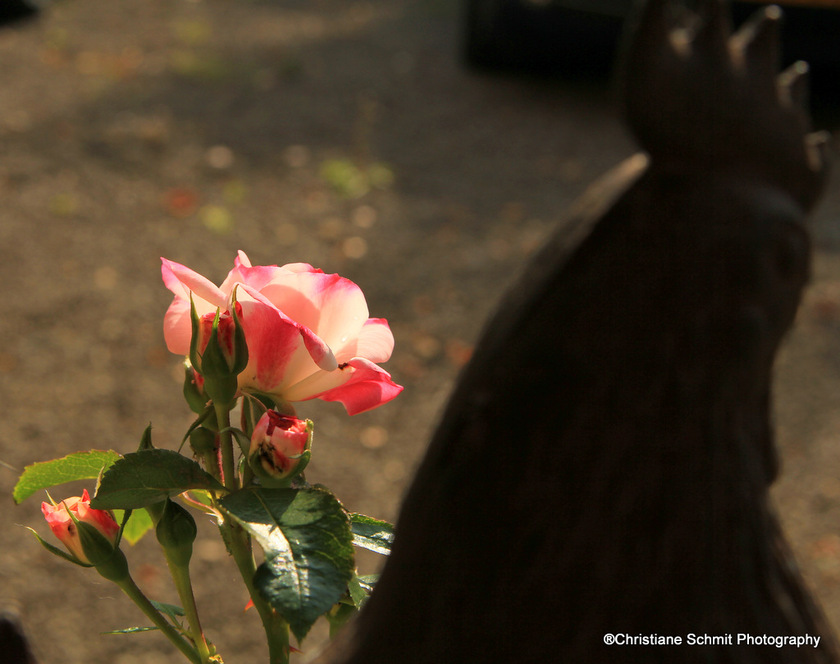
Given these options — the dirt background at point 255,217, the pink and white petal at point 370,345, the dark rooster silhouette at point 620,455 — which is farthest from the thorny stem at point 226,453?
the dirt background at point 255,217

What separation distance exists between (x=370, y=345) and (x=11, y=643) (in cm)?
48

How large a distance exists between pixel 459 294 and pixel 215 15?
420cm

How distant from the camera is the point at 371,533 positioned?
80 centimetres

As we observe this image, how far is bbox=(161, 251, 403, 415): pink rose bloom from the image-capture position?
72 centimetres

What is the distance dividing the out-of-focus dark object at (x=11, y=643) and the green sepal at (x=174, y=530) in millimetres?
277

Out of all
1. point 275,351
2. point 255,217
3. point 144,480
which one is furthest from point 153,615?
point 255,217

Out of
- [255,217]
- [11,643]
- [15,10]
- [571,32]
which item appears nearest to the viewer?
[11,643]

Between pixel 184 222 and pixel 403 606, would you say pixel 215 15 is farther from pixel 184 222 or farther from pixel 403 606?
pixel 403 606

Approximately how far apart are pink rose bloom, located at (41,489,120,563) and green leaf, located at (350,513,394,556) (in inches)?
7.7

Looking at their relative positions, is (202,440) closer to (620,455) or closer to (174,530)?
(174,530)

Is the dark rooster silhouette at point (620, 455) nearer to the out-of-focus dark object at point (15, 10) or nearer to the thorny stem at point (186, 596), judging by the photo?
the thorny stem at point (186, 596)

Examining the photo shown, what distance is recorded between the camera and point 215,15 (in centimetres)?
761

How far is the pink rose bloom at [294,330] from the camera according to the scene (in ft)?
2.37

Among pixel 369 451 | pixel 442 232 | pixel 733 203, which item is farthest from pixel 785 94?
pixel 442 232
